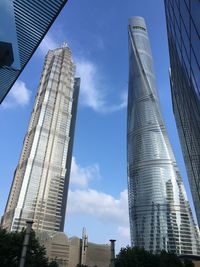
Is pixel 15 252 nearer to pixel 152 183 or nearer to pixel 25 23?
pixel 25 23

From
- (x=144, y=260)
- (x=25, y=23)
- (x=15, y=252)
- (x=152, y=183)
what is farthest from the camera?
(x=152, y=183)

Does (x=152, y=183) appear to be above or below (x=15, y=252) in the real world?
above

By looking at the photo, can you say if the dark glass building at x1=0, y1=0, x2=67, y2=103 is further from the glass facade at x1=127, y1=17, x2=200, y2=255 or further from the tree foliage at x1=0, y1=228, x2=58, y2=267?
the glass facade at x1=127, y1=17, x2=200, y2=255

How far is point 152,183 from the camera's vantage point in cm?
16025

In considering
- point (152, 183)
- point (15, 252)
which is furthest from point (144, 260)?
point (152, 183)

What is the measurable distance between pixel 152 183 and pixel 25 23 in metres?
150

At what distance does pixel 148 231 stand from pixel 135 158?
36.9m

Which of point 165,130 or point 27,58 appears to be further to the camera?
point 165,130

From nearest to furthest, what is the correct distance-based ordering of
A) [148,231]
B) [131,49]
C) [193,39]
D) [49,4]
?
[49,4], [193,39], [148,231], [131,49]

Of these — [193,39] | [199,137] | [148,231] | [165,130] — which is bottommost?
[199,137]

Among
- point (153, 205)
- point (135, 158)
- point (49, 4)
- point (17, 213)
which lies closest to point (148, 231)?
point (153, 205)

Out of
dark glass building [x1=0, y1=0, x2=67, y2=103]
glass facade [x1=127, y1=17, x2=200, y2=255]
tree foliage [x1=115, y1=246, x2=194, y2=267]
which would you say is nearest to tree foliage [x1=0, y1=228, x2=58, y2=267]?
tree foliage [x1=115, y1=246, x2=194, y2=267]

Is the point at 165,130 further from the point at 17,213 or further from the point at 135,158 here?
the point at 17,213

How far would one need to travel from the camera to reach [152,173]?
160 m
